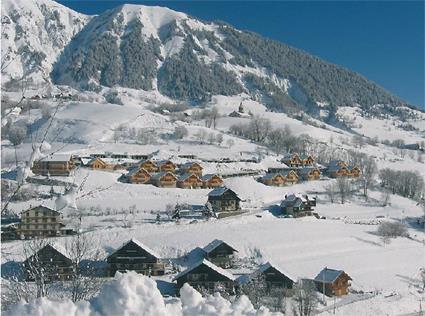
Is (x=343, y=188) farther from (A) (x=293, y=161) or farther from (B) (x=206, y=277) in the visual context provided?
(B) (x=206, y=277)

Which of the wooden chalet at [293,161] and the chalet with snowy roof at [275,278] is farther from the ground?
the wooden chalet at [293,161]

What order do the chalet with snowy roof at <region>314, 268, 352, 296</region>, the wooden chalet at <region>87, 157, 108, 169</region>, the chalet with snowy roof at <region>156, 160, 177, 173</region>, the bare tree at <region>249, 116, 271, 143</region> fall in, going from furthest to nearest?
the bare tree at <region>249, 116, 271, 143</region> → the chalet with snowy roof at <region>156, 160, 177, 173</region> → the wooden chalet at <region>87, 157, 108, 169</region> → the chalet with snowy roof at <region>314, 268, 352, 296</region>

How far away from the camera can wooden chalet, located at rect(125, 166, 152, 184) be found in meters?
46.8

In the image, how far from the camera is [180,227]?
33.7 meters

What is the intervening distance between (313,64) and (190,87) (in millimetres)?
61524

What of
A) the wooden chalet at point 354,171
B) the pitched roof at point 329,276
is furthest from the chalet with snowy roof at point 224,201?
the wooden chalet at point 354,171

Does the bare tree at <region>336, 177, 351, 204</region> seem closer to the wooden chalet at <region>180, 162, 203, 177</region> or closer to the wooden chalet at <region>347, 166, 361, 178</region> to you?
the wooden chalet at <region>347, 166, 361, 178</region>

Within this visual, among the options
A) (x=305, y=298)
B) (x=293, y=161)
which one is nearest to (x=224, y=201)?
(x=305, y=298)

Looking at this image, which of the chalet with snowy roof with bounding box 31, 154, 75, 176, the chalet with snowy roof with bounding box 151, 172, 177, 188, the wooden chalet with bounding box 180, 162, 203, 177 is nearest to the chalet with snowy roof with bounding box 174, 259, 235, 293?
the chalet with snowy roof with bounding box 151, 172, 177, 188

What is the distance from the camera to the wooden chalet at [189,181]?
4716 cm

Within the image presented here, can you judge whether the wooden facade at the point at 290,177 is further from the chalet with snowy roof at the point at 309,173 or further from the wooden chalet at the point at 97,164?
the wooden chalet at the point at 97,164

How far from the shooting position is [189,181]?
47469mm

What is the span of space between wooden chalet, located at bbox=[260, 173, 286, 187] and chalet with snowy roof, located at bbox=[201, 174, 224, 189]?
196 inches

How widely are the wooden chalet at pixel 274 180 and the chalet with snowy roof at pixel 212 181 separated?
4980 mm
